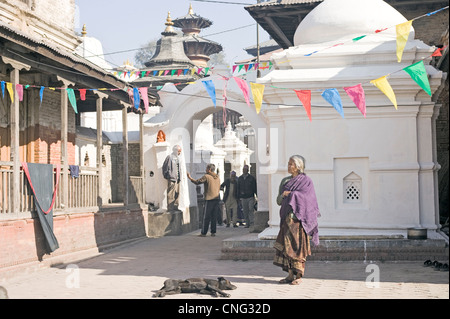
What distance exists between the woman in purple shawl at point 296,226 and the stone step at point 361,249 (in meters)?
2.05

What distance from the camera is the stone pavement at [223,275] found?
306 inches

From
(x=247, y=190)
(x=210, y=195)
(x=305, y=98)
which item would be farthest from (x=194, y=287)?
(x=247, y=190)

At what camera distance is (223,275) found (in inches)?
371

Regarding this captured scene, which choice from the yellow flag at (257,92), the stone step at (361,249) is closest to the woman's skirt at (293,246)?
the stone step at (361,249)

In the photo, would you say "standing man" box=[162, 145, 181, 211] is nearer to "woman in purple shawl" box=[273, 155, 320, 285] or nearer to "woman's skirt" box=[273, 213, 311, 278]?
"woman in purple shawl" box=[273, 155, 320, 285]

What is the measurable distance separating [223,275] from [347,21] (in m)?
5.66

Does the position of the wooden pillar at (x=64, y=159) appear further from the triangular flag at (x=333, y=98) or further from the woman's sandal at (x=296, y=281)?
the woman's sandal at (x=296, y=281)

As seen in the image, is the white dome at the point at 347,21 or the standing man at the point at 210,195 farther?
the standing man at the point at 210,195

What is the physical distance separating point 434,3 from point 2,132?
39.4 feet

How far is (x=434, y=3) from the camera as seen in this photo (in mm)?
17547

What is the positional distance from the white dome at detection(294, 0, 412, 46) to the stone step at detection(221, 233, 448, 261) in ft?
12.9

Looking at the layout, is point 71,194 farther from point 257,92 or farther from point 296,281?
point 296,281

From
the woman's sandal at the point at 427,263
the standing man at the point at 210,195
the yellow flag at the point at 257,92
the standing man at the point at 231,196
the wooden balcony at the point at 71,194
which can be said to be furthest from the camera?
the standing man at the point at 231,196
